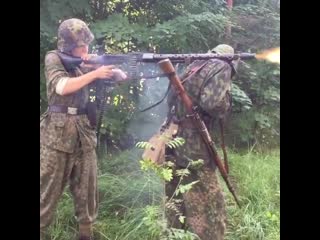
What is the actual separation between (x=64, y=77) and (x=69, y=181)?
0.68 metres

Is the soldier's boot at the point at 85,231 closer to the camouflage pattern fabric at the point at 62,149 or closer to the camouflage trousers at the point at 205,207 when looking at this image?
the camouflage pattern fabric at the point at 62,149

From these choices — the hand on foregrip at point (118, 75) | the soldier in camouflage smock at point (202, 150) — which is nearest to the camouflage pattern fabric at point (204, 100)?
the soldier in camouflage smock at point (202, 150)

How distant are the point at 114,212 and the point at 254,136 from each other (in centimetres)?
145

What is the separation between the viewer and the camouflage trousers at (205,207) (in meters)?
3.04

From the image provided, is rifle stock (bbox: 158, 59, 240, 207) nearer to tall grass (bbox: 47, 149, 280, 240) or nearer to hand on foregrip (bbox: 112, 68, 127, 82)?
hand on foregrip (bbox: 112, 68, 127, 82)

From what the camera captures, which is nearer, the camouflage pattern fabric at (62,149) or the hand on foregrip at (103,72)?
the hand on foregrip at (103,72)

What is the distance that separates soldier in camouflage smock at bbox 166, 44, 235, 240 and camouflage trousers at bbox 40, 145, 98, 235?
19.6 inches

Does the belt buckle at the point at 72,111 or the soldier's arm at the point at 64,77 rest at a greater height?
the soldier's arm at the point at 64,77

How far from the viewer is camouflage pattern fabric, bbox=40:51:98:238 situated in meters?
2.95

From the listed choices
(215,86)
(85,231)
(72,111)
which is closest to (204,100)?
(215,86)
